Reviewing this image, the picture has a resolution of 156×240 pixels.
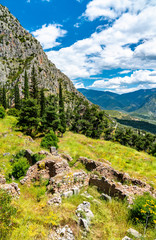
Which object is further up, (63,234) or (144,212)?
(144,212)

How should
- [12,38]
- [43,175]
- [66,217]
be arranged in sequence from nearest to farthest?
[66,217], [43,175], [12,38]

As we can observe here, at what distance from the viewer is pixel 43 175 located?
1255 centimetres

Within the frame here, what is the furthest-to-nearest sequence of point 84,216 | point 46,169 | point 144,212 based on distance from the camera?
1. point 46,169
2. point 84,216
3. point 144,212

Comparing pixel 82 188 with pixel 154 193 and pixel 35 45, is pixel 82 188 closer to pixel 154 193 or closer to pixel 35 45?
pixel 154 193

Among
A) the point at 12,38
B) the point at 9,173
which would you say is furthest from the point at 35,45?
the point at 9,173

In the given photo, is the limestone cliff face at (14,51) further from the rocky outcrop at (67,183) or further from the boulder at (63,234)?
the boulder at (63,234)

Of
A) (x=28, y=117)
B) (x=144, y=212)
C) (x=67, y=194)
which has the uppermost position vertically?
(x=28, y=117)

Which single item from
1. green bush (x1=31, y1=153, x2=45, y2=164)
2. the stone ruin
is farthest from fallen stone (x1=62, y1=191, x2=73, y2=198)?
green bush (x1=31, y1=153, x2=45, y2=164)

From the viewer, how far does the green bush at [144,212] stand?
22.9 feet

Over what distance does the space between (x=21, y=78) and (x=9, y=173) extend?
117m

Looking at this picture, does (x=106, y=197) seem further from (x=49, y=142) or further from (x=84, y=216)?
(x=49, y=142)

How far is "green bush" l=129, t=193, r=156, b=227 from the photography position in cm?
699

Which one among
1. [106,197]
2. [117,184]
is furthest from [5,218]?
[117,184]

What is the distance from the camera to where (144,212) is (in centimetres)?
698
